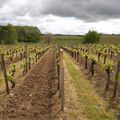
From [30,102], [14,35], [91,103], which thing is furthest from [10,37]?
[91,103]

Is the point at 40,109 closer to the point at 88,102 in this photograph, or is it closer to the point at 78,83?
the point at 88,102

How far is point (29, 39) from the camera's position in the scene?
404 ft

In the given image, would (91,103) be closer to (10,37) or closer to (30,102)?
(30,102)

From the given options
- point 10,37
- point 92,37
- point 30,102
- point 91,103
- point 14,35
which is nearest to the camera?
point 91,103

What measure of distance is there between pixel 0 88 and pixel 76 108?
240 inches

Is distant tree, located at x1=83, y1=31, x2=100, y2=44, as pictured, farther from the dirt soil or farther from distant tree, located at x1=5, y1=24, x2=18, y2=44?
the dirt soil

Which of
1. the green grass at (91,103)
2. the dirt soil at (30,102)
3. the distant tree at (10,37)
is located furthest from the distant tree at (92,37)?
the dirt soil at (30,102)

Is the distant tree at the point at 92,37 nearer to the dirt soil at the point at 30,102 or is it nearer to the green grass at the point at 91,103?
the green grass at the point at 91,103

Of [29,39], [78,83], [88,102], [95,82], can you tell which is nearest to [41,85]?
[78,83]

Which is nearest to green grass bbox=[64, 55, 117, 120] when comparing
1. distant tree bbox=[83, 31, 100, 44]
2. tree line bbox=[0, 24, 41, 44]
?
tree line bbox=[0, 24, 41, 44]

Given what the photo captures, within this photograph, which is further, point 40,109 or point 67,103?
point 67,103

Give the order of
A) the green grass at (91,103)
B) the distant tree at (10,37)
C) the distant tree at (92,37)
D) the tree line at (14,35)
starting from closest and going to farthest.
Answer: the green grass at (91,103) → the distant tree at (10,37) → the tree line at (14,35) → the distant tree at (92,37)

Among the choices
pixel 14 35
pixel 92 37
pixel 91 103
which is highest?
pixel 14 35

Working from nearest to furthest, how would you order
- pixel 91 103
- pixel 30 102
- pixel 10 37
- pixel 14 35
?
pixel 91 103
pixel 30 102
pixel 10 37
pixel 14 35
